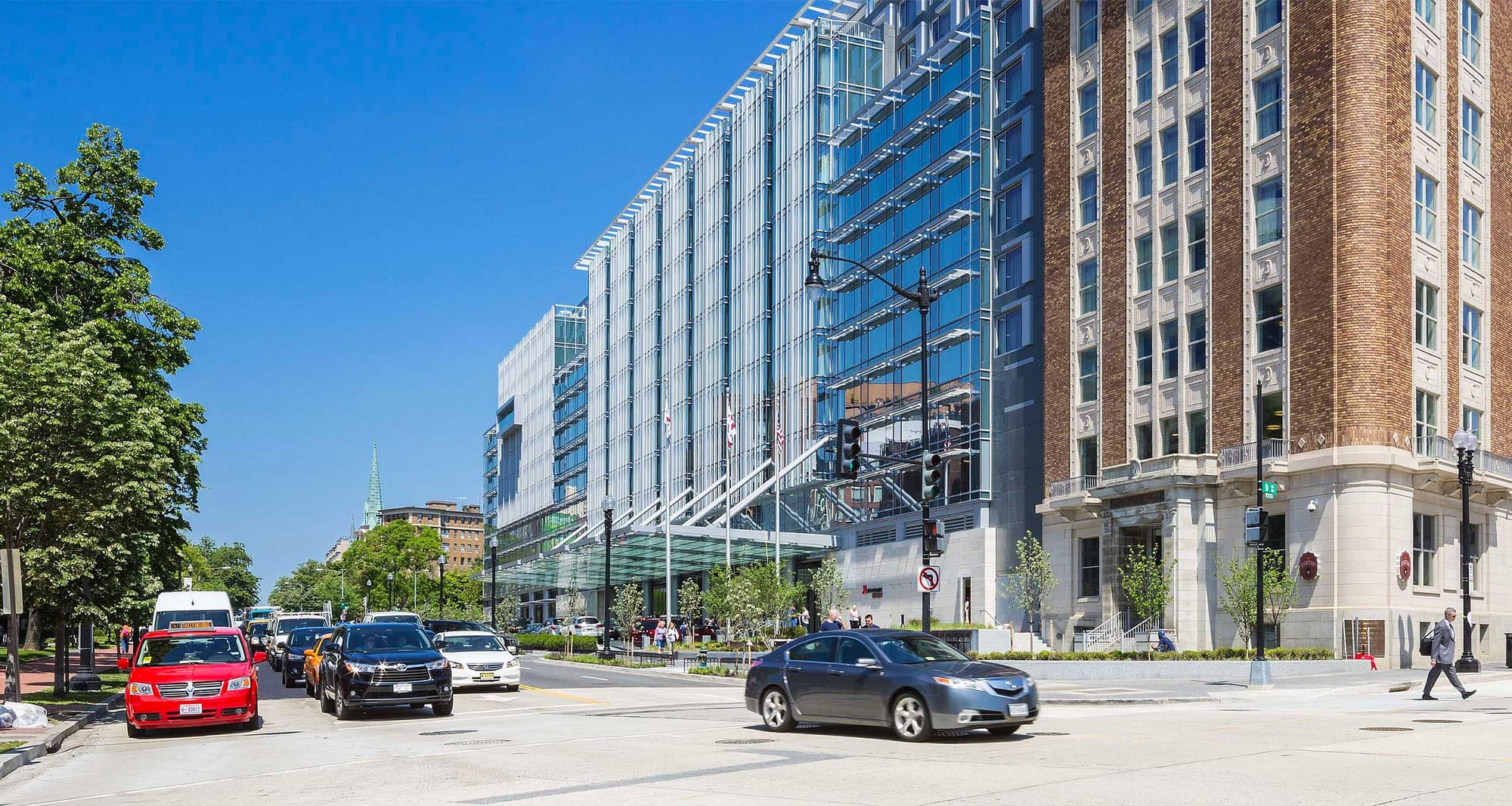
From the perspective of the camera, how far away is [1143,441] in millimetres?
51250

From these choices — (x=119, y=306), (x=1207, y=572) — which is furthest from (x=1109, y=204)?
(x=119, y=306)

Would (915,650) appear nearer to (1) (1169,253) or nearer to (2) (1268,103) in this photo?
(2) (1268,103)

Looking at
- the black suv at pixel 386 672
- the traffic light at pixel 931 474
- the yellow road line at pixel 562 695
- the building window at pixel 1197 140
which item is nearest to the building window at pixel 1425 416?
the building window at pixel 1197 140

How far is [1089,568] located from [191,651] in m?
36.6

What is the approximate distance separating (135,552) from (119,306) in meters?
6.39

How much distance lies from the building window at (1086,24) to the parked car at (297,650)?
36140 millimetres

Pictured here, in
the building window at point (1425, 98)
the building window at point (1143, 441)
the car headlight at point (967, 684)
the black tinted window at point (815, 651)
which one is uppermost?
the building window at point (1425, 98)

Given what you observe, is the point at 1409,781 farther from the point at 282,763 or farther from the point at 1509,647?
the point at 1509,647

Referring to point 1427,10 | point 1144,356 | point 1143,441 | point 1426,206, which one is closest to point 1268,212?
point 1426,206

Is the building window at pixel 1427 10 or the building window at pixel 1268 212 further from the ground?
the building window at pixel 1427 10

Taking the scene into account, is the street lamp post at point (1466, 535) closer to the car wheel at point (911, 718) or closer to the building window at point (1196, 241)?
the building window at point (1196, 241)

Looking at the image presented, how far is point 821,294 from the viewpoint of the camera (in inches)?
2950

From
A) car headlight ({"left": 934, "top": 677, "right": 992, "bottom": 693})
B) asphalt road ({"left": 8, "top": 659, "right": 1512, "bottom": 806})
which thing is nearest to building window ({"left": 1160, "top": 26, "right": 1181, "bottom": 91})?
asphalt road ({"left": 8, "top": 659, "right": 1512, "bottom": 806})

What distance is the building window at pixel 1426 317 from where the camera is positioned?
45.1 m
